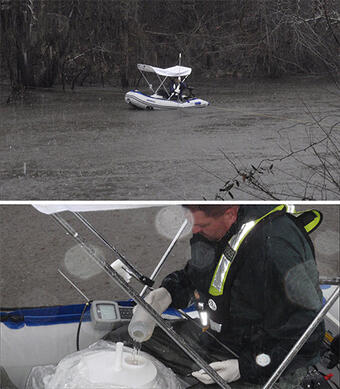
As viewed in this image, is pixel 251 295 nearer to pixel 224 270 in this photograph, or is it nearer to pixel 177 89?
pixel 224 270

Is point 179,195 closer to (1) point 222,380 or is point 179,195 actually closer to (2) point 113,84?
(2) point 113,84

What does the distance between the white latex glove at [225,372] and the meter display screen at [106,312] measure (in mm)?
221

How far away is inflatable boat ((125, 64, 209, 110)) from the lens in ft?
6.78

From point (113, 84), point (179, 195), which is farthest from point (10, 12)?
point (179, 195)

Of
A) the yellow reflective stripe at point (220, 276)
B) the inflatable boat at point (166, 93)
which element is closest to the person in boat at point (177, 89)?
the inflatable boat at point (166, 93)

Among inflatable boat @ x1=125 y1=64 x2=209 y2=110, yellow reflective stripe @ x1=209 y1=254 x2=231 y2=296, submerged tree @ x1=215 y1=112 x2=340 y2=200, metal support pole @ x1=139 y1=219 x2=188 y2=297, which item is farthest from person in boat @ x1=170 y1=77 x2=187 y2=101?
yellow reflective stripe @ x1=209 y1=254 x2=231 y2=296

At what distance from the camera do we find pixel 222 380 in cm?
117

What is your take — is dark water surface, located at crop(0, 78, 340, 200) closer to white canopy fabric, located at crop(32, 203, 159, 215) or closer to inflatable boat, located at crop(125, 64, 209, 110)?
inflatable boat, located at crop(125, 64, 209, 110)

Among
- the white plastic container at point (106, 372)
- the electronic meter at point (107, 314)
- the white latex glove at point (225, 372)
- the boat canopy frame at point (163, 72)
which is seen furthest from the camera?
the boat canopy frame at point (163, 72)

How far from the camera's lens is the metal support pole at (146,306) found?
1.10m

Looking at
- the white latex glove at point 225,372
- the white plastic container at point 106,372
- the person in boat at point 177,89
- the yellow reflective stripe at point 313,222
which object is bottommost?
the white latex glove at point 225,372

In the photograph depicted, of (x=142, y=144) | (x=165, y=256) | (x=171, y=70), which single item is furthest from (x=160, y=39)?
(x=165, y=256)

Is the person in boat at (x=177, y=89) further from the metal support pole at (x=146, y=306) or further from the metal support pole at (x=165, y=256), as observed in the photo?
the metal support pole at (x=146, y=306)

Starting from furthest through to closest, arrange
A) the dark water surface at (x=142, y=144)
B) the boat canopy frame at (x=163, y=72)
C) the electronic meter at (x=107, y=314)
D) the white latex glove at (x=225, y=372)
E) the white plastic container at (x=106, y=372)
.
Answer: the dark water surface at (x=142, y=144), the boat canopy frame at (x=163, y=72), the electronic meter at (x=107, y=314), the white latex glove at (x=225, y=372), the white plastic container at (x=106, y=372)
